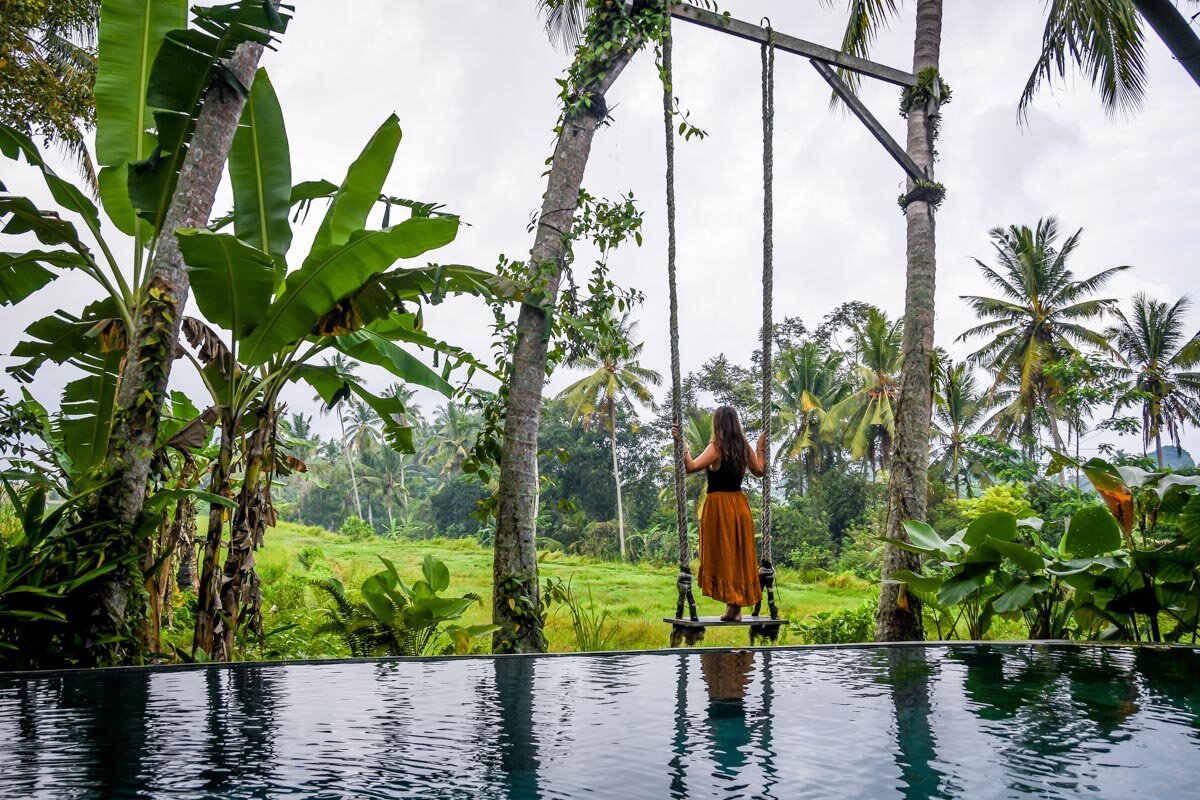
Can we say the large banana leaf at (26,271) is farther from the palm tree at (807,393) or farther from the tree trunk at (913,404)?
the palm tree at (807,393)

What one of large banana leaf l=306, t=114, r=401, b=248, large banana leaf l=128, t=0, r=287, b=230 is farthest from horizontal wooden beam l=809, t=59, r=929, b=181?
large banana leaf l=128, t=0, r=287, b=230

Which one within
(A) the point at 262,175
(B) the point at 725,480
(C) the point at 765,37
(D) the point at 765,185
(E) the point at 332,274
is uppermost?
(C) the point at 765,37

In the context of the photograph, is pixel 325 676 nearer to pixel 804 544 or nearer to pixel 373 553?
pixel 373 553

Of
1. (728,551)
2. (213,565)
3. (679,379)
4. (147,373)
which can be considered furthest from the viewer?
(728,551)

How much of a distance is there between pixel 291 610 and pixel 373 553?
35.7 feet

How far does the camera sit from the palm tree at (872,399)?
80.6ft

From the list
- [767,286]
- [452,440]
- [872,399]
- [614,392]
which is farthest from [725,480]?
[452,440]

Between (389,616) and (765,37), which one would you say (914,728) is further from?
(765,37)

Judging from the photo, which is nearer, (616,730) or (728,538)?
(616,730)

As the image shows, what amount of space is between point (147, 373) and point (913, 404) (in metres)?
5.41

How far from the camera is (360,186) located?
433cm

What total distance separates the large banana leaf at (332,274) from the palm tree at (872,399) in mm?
21609

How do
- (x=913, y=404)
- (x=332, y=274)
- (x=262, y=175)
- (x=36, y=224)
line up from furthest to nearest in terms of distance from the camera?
1. (x=913, y=404)
2. (x=262, y=175)
3. (x=36, y=224)
4. (x=332, y=274)

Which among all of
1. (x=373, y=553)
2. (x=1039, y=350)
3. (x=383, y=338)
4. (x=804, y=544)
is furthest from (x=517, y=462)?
(x=1039, y=350)
